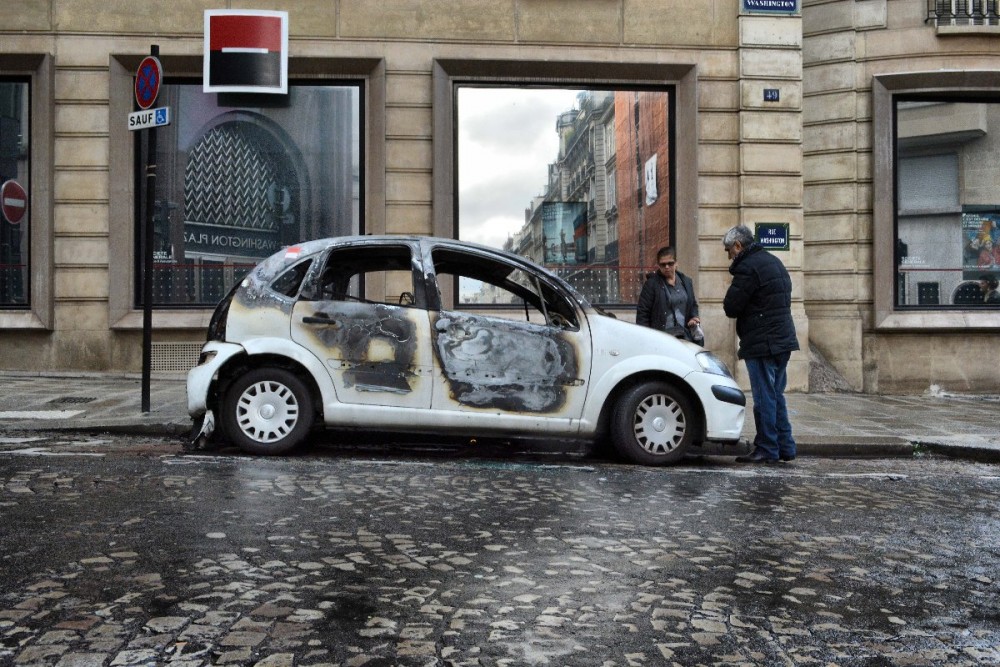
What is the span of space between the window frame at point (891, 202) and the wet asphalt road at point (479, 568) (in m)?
7.47

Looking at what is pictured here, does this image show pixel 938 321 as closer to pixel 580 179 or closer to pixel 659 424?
pixel 580 179

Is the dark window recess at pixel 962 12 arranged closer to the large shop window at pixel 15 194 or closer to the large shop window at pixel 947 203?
the large shop window at pixel 947 203

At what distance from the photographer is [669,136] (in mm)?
14062

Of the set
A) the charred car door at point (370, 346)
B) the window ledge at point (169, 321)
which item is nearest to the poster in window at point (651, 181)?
the window ledge at point (169, 321)

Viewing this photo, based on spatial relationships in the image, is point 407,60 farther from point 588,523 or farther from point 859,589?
point 859,589

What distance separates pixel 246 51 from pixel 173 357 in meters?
3.89

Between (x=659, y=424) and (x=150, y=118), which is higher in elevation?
(x=150, y=118)

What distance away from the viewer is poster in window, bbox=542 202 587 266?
1404cm

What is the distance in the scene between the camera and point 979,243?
47.1ft

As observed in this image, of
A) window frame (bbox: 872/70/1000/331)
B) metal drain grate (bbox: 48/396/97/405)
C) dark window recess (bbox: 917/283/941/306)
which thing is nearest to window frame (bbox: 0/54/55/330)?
metal drain grate (bbox: 48/396/97/405)

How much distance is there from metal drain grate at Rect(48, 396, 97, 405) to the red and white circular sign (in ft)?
12.4

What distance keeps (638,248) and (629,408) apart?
6.78 metres

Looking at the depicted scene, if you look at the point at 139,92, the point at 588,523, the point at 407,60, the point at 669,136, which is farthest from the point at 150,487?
the point at 669,136

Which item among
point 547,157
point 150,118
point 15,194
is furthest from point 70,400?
point 547,157
